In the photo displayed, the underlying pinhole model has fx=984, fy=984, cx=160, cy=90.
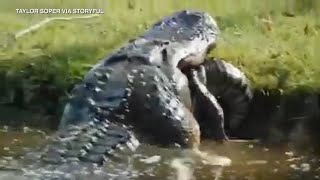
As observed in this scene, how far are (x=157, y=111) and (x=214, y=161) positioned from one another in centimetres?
30

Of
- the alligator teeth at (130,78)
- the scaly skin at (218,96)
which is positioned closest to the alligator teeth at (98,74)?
the alligator teeth at (130,78)

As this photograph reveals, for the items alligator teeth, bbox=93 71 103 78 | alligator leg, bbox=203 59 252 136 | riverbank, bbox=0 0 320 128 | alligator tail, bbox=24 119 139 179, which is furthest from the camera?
riverbank, bbox=0 0 320 128

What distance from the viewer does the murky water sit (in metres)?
3.39

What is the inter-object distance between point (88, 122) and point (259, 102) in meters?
1.08

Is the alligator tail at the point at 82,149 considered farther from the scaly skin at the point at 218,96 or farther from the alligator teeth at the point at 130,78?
the scaly skin at the point at 218,96

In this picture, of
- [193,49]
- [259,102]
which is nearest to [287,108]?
[259,102]

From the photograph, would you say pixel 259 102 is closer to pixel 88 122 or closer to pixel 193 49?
pixel 193 49

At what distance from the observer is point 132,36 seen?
192 inches

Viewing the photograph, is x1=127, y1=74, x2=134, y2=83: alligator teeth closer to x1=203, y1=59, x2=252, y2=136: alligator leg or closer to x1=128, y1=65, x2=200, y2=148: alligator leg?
x1=128, y1=65, x2=200, y2=148: alligator leg

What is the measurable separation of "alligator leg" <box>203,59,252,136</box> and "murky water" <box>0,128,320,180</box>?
0.26 metres

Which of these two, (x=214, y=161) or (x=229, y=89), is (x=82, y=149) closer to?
A: (x=214, y=161)

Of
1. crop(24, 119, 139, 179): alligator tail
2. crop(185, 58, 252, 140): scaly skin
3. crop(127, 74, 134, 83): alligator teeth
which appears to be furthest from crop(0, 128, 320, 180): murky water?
crop(127, 74, 134, 83): alligator teeth

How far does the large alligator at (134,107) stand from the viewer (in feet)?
11.1

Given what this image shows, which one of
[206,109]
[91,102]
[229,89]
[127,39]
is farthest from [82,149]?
[127,39]
